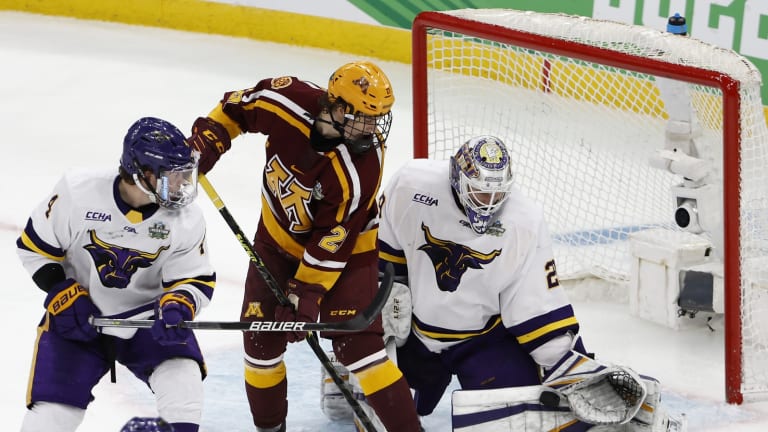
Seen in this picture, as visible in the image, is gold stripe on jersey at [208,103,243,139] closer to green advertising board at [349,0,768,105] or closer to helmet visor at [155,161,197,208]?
helmet visor at [155,161,197,208]

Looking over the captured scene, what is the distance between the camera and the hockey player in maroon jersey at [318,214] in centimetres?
325

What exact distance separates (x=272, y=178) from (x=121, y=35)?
4568 mm

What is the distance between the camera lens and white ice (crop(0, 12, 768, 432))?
3.87 meters

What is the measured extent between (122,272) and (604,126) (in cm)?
253

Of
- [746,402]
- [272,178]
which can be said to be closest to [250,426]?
[272,178]

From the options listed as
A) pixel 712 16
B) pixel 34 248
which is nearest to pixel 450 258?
pixel 34 248

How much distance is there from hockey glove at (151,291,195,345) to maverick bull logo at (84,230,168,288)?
108 mm

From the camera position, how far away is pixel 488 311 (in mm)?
3500

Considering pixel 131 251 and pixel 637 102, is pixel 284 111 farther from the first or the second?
pixel 637 102

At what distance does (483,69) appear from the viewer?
4961 mm

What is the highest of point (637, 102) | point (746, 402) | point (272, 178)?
point (272, 178)

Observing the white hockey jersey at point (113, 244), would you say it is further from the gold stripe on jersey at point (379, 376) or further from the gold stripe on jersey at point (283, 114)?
the gold stripe on jersey at point (379, 376)

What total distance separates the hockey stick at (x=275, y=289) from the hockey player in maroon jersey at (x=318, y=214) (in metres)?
0.03

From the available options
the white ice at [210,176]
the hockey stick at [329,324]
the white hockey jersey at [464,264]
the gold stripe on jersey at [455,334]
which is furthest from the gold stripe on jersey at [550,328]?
the white ice at [210,176]
